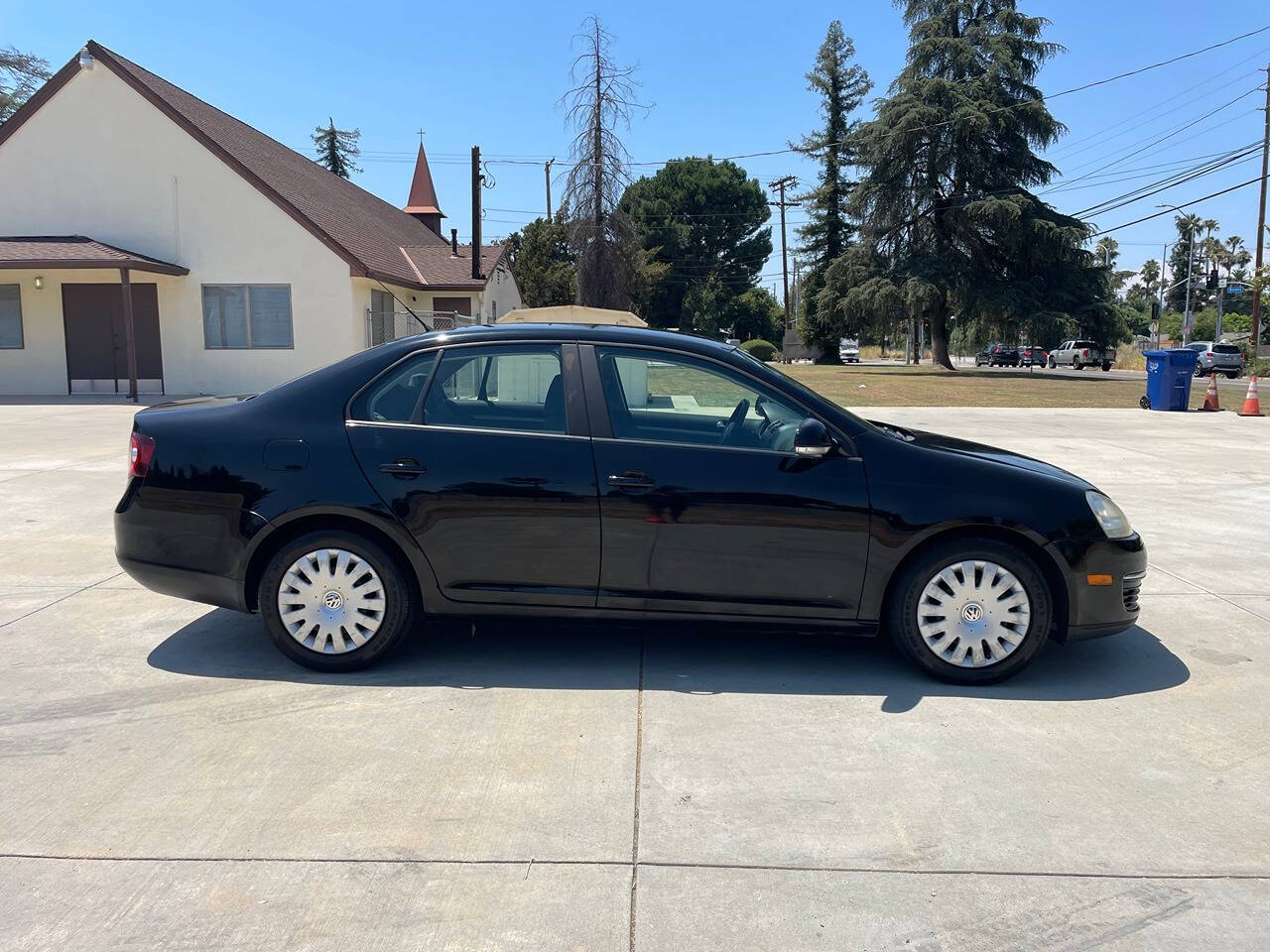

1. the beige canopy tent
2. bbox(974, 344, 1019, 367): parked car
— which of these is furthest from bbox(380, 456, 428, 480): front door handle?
bbox(974, 344, 1019, 367): parked car

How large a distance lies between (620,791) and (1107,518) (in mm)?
2693

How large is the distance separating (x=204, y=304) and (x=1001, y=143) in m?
Result: 35.0

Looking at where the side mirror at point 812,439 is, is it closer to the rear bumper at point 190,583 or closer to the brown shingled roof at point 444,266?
the rear bumper at point 190,583

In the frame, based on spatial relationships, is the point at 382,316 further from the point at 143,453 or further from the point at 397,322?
the point at 143,453

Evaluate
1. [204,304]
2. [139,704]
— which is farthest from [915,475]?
[204,304]

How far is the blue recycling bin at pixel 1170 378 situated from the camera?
66.0 ft

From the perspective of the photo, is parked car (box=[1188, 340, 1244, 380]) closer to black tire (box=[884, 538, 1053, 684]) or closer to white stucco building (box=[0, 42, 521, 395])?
white stucco building (box=[0, 42, 521, 395])

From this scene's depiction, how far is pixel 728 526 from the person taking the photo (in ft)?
14.6

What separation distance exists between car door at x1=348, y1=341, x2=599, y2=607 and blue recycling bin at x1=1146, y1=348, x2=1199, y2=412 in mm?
18821

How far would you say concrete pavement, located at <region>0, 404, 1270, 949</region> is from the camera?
9.28ft

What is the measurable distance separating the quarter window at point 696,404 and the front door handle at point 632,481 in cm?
20

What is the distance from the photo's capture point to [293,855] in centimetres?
311

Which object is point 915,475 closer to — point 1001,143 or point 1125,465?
point 1125,465

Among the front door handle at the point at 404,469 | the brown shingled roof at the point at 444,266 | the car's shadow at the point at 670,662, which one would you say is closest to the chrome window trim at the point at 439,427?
the front door handle at the point at 404,469
